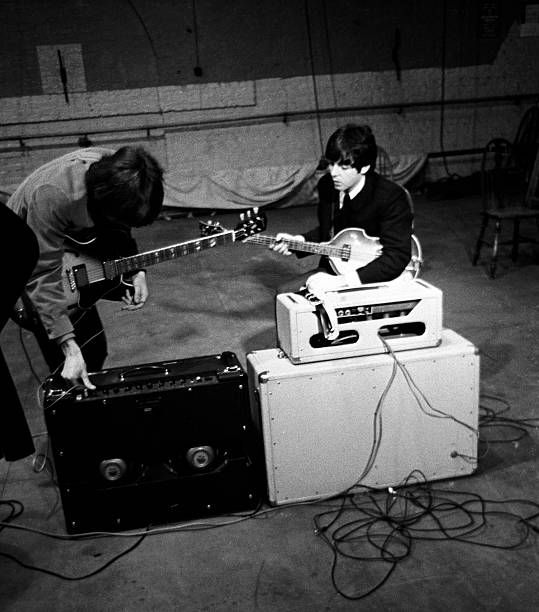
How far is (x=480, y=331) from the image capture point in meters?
4.11

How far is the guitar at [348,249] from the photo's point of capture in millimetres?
3359

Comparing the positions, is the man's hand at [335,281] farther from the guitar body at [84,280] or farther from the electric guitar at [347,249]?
the guitar body at [84,280]

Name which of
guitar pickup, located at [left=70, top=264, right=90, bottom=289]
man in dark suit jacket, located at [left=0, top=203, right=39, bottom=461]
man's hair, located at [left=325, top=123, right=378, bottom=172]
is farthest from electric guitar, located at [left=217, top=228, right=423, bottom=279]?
man in dark suit jacket, located at [left=0, top=203, right=39, bottom=461]

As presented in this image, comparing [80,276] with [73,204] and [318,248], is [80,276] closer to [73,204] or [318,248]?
[73,204]

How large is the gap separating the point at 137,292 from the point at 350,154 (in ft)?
3.77

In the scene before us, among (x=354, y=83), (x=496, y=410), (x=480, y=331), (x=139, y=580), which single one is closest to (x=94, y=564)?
(x=139, y=580)

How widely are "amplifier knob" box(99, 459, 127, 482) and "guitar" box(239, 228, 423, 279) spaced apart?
1471 mm

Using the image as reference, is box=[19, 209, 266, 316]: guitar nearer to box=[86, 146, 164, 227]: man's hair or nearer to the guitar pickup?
the guitar pickup

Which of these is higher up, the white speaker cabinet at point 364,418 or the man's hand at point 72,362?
the man's hand at point 72,362

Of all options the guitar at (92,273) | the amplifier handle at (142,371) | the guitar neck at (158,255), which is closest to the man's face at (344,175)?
the guitar neck at (158,255)

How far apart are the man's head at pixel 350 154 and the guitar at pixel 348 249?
27 cm

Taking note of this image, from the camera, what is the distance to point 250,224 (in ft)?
11.9

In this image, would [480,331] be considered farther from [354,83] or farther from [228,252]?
[354,83]

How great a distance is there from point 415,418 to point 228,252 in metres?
4.01
